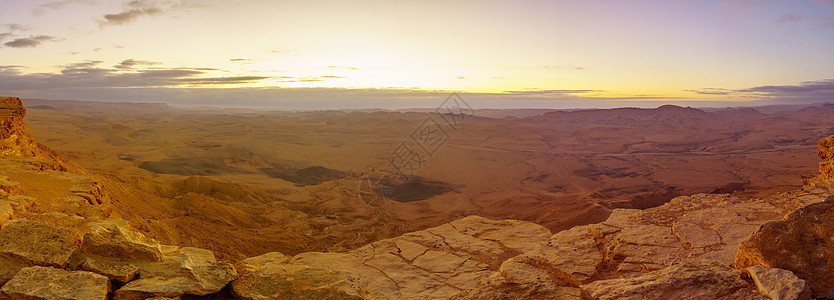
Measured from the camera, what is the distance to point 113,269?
2.92 m

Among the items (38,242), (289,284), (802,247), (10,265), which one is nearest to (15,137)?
(38,242)

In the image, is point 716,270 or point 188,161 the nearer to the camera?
point 716,270

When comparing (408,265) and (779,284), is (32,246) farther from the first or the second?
(779,284)

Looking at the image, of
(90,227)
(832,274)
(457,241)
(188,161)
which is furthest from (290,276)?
(188,161)

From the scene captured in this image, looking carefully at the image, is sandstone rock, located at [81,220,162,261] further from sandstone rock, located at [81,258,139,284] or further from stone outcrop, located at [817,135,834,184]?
stone outcrop, located at [817,135,834,184]

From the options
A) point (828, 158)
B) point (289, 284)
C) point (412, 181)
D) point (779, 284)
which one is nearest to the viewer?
point (779, 284)

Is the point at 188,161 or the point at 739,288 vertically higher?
the point at 739,288

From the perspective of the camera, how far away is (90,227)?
3.97 metres

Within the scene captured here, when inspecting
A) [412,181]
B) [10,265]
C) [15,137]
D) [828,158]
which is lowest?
[412,181]

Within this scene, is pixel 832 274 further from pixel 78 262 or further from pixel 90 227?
pixel 90 227

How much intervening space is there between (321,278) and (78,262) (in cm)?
187

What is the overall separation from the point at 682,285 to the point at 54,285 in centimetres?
A: 416

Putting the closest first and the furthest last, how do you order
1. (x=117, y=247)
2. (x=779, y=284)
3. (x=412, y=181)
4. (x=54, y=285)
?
(x=779, y=284), (x=54, y=285), (x=117, y=247), (x=412, y=181)

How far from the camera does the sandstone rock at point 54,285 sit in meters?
2.44
